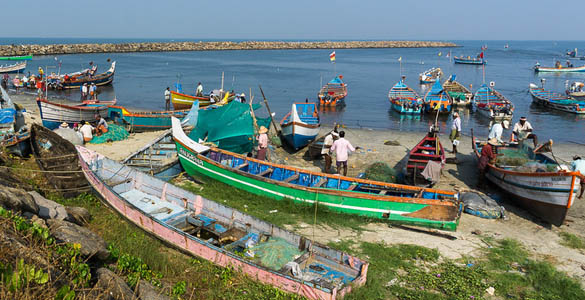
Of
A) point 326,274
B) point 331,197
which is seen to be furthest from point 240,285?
point 331,197

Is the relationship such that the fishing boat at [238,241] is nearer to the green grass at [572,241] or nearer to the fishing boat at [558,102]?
the green grass at [572,241]

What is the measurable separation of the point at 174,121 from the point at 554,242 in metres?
12.6

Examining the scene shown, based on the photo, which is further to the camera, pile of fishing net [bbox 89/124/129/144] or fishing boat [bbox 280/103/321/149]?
pile of fishing net [bbox 89/124/129/144]

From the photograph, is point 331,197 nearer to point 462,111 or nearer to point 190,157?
point 190,157

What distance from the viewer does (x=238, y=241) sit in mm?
8242

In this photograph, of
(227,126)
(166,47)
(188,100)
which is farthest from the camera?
(166,47)

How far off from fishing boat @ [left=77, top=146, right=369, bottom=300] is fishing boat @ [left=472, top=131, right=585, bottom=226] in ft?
21.4

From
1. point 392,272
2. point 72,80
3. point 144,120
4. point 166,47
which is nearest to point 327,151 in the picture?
point 392,272

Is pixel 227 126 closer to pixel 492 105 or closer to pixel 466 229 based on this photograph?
pixel 466 229

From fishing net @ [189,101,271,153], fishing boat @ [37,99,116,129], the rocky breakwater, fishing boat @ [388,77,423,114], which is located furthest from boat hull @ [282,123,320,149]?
the rocky breakwater

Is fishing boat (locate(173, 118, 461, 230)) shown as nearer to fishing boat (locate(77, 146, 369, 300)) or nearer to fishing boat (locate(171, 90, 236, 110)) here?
fishing boat (locate(77, 146, 369, 300))

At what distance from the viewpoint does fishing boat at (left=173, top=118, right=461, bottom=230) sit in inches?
394

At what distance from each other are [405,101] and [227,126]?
20.3m

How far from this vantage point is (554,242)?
989 centimetres
